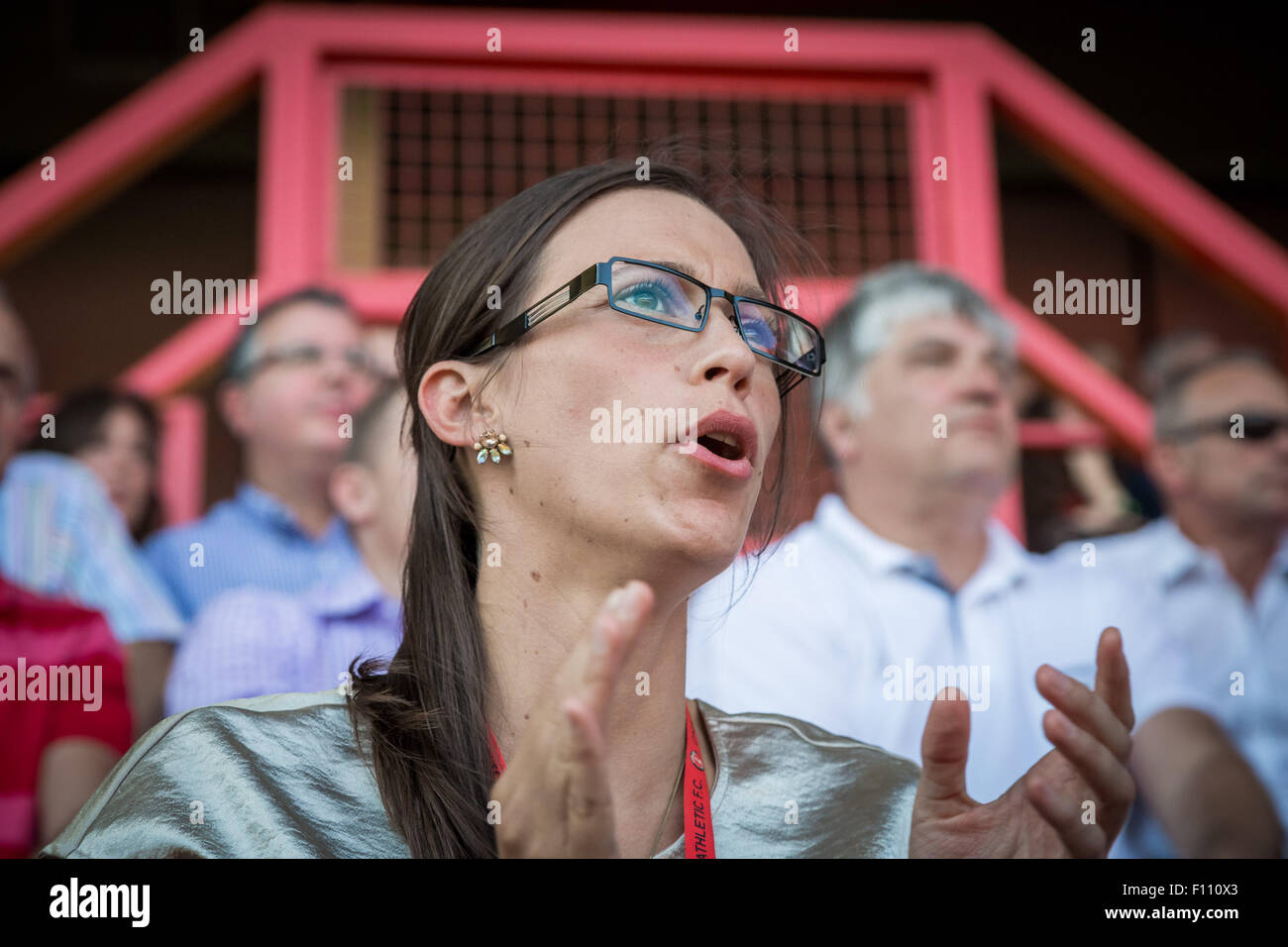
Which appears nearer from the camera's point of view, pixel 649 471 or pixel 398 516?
pixel 649 471

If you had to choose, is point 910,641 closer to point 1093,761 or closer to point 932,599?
point 932,599

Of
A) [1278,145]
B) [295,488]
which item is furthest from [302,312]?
[1278,145]

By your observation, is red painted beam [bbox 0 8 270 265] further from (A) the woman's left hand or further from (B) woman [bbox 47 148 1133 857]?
(A) the woman's left hand

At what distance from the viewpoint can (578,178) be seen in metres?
1.55

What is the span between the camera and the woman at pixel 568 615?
1.35 meters

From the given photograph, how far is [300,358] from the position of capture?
116 inches

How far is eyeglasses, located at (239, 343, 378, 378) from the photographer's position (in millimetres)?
2941

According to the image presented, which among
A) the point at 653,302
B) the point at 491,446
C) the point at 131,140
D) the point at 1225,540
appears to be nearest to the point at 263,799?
the point at 491,446

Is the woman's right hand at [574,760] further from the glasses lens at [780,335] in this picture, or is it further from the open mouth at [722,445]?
the glasses lens at [780,335]

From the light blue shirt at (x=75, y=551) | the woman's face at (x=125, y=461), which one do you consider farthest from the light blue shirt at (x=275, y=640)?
the woman's face at (x=125, y=461)

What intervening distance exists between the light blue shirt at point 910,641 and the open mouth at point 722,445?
72cm

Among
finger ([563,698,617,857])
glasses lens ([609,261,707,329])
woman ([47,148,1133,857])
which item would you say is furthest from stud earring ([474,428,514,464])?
finger ([563,698,617,857])

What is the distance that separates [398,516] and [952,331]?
1396mm
